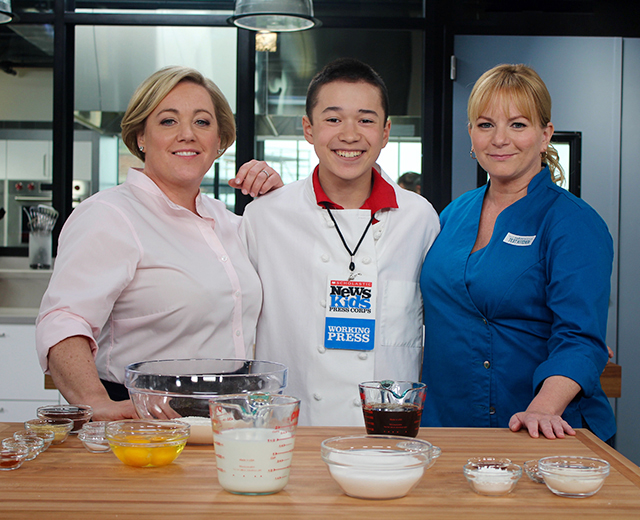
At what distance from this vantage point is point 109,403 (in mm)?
1354

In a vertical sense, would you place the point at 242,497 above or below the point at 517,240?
below

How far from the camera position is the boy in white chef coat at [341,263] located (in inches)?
69.6

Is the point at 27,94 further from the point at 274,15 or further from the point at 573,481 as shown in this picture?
the point at 573,481

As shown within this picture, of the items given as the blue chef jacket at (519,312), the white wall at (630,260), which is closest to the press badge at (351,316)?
the blue chef jacket at (519,312)

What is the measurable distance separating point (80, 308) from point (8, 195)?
5461mm

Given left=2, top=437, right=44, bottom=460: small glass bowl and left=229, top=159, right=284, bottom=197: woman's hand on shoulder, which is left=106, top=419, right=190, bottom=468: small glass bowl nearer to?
left=2, top=437, right=44, bottom=460: small glass bowl

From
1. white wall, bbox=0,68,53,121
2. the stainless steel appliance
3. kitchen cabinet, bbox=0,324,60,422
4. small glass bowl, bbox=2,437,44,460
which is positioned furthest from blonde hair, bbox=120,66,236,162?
the stainless steel appliance

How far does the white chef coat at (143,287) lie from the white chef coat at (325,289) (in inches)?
4.0

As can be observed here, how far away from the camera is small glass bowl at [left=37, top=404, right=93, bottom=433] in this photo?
118 centimetres

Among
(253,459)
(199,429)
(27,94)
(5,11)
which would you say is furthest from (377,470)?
(27,94)

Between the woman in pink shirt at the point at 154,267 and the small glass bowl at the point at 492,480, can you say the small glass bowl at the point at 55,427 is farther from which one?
the small glass bowl at the point at 492,480

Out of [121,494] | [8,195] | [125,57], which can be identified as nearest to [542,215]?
[121,494]

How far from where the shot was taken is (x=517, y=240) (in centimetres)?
166

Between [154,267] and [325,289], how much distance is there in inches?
17.9
